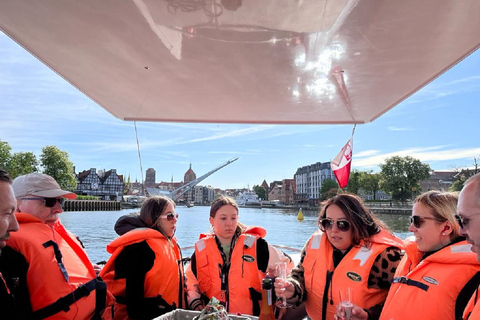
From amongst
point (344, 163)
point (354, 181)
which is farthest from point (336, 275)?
point (354, 181)

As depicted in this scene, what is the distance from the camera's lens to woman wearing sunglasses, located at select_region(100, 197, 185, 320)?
2.13 metres

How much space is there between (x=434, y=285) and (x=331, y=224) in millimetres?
616

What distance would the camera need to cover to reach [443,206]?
1.66 meters

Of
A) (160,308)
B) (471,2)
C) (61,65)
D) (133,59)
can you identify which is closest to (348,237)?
(160,308)

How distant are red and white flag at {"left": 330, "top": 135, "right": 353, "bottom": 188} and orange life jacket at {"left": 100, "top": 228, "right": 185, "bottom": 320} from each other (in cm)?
248

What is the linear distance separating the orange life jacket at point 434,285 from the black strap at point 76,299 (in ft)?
4.94

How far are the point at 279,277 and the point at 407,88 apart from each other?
2.26m

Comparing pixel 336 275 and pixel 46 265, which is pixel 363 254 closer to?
pixel 336 275

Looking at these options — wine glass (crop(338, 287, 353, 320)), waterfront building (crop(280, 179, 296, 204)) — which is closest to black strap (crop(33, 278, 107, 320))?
wine glass (crop(338, 287, 353, 320))

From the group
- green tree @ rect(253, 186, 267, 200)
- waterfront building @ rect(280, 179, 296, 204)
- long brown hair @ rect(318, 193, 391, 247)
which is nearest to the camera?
long brown hair @ rect(318, 193, 391, 247)

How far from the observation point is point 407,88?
305 cm

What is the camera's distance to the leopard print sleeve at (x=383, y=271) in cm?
184

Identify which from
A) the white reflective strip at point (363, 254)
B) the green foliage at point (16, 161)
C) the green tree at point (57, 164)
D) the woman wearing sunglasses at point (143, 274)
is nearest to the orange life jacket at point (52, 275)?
the woman wearing sunglasses at point (143, 274)

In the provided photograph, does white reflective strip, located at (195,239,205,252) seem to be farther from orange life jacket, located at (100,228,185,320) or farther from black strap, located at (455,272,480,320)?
black strap, located at (455,272,480,320)
